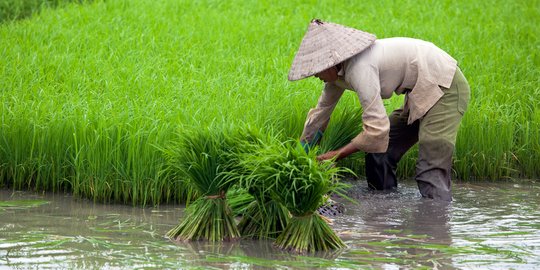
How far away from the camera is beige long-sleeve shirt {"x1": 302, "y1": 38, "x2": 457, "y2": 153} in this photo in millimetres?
5051

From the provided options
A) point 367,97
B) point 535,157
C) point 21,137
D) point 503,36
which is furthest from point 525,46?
point 21,137

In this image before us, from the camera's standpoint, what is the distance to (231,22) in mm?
9992

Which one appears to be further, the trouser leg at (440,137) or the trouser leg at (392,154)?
the trouser leg at (392,154)

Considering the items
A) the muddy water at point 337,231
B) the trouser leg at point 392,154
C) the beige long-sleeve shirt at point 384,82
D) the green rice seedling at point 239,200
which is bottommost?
the muddy water at point 337,231

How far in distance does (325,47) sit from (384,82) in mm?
492

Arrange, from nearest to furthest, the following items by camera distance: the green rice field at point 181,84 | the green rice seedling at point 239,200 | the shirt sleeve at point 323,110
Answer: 1. the green rice seedling at point 239,200
2. the shirt sleeve at point 323,110
3. the green rice field at point 181,84

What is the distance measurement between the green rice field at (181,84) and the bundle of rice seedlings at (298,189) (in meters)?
0.41

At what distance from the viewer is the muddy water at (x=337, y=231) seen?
412 centimetres

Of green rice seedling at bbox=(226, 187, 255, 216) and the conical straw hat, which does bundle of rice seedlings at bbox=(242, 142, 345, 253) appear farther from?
the conical straw hat

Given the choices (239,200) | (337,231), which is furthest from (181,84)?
(337,231)

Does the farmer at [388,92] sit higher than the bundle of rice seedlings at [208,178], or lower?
higher

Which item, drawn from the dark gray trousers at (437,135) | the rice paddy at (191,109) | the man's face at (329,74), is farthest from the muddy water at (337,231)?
the man's face at (329,74)

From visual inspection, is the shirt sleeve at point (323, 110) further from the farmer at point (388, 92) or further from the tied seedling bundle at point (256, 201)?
the tied seedling bundle at point (256, 201)

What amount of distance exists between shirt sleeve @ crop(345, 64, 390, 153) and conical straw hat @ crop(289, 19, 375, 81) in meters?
0.12
